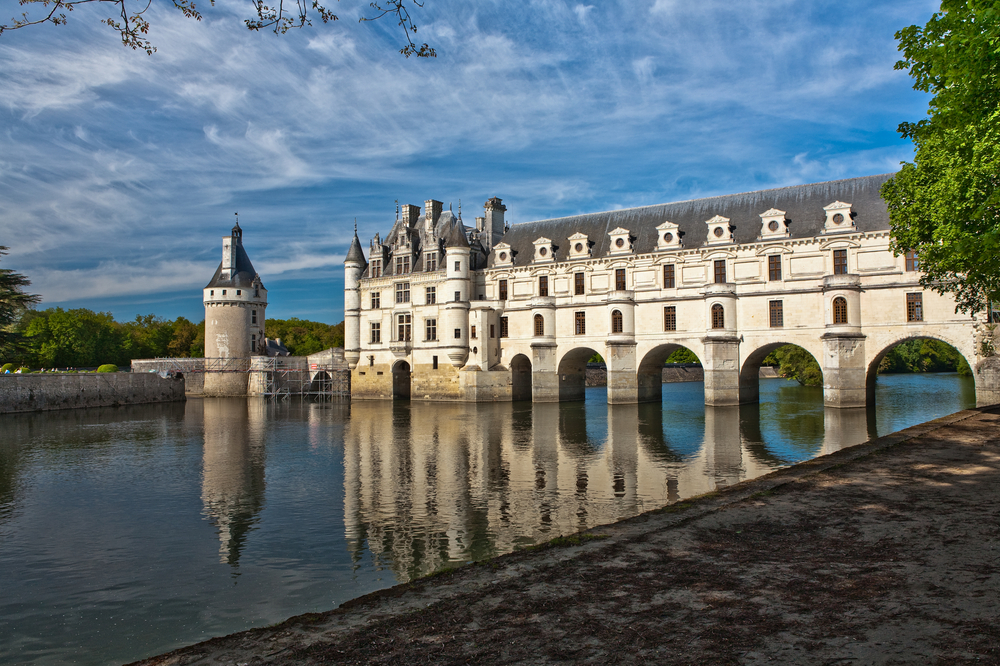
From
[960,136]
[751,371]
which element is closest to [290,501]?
[960,136]

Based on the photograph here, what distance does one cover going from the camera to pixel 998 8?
11.4 meters

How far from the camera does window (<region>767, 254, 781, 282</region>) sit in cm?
3756

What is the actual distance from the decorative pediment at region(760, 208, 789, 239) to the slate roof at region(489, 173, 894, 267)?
46cm

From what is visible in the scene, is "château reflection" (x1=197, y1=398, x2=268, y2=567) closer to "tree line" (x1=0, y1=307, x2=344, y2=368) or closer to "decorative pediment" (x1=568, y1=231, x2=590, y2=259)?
"decorative pediment" (x1=568, y1=231, x2=590, y2=259)

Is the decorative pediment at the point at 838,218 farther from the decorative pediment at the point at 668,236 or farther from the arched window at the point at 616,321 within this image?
the arched window at the point at 616,321

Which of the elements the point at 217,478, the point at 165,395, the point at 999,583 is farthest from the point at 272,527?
the point at 165,395

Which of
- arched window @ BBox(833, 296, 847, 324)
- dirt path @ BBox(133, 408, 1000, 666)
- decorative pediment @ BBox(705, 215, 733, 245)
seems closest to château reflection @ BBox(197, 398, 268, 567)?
dirt path @ BBox(133, 408, 1000, 666)

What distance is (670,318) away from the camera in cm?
4081

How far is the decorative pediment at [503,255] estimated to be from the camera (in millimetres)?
47969

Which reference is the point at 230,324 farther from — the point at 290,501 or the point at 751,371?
the point at 290,501

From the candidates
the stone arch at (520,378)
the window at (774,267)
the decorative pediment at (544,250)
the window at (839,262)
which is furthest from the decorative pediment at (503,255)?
the window at (839,262)

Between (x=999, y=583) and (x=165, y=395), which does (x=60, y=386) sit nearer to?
(x=165, y=395)

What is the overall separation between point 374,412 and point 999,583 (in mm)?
37511

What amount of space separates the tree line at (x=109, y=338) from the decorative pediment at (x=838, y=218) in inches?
2291
